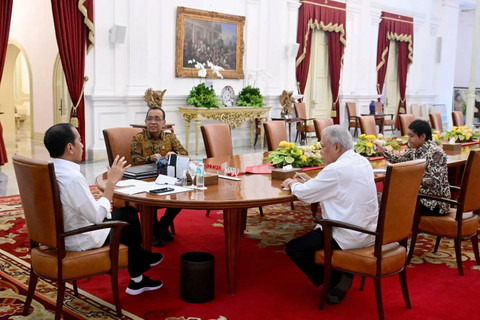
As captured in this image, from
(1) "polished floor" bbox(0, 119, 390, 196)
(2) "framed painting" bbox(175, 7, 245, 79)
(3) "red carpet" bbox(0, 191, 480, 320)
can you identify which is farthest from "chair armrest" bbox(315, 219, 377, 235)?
(2) "framed painting" bbox(175, 7, 245, 79)

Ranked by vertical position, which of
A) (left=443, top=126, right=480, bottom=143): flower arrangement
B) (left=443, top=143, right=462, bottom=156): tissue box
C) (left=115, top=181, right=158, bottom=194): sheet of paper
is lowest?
(left=115, top=181, right=158, bottom=194): sheet of paper

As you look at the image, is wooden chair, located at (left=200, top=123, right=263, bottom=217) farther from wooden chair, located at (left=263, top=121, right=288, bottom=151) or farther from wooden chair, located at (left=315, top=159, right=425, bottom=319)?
wooden chair, located at (left=315, top=159, right=425, bottom=319)

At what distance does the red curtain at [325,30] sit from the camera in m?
12.2

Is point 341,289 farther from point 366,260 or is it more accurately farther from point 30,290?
point 30,290

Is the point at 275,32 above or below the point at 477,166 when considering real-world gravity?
above

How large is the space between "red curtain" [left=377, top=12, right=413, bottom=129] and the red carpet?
10.5 metres

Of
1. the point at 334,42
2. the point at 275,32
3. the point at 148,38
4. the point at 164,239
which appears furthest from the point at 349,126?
the point at 164,239

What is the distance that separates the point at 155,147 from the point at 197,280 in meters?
1.74

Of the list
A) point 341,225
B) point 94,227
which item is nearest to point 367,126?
point 341,225

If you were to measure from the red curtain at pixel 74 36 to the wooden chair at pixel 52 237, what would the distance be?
19.9ft

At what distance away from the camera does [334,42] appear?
42.8 ft

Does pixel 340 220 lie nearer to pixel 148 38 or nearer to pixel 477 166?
pixel 477 166

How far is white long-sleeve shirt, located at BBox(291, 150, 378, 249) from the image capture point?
309 centimetres

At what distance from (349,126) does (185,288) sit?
35.7ft
